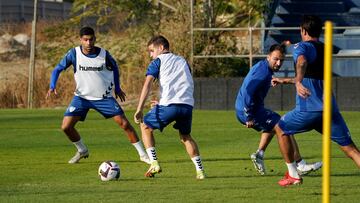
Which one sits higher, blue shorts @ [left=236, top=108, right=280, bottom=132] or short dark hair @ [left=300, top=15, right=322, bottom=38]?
short dark hair @ [left=300, top=15, right=322, bottom=38]

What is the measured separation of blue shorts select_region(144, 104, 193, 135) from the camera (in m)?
13.0

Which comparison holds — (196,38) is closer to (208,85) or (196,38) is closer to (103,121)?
(208,85)

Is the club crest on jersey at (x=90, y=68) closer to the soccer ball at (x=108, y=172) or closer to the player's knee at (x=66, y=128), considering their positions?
the player's knee at (x=66, y=128)

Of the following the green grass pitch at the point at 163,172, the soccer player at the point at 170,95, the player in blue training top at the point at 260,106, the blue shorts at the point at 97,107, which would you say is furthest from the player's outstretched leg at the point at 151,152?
the blue shorts at the point at 97,107

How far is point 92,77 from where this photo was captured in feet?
50.6

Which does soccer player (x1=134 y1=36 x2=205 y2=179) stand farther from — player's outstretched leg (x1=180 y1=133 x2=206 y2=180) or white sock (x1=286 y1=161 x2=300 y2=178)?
white sock (x1=286 y1=161 x2=300 y2=178)

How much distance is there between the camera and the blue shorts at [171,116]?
13047 mm

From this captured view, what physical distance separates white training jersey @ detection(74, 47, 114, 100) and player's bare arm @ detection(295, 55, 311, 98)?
15.4 feet

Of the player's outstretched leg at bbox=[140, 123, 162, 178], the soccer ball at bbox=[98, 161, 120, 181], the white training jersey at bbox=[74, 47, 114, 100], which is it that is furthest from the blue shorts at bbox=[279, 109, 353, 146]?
the white training jersey at bbox=[74, 47, 114, 100]

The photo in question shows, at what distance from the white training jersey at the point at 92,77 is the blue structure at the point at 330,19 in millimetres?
14304

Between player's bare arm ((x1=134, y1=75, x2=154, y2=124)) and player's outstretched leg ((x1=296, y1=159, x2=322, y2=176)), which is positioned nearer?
player's bare arm ((x1=134, y1=75, x2=154, y2=124))

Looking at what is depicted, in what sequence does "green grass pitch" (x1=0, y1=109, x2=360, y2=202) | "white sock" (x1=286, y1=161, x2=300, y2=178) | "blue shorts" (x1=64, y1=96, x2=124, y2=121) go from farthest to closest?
"blue shorts" (x1=64, y1=96, x2=124, y2=121) → "white sock" (x1=286, y1=161, x2=300, y2=178) → "green grass pitch" (x1=0, y1=109, x2=360, y2=202)

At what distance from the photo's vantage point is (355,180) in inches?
501

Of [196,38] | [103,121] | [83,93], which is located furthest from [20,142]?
[196,38]
